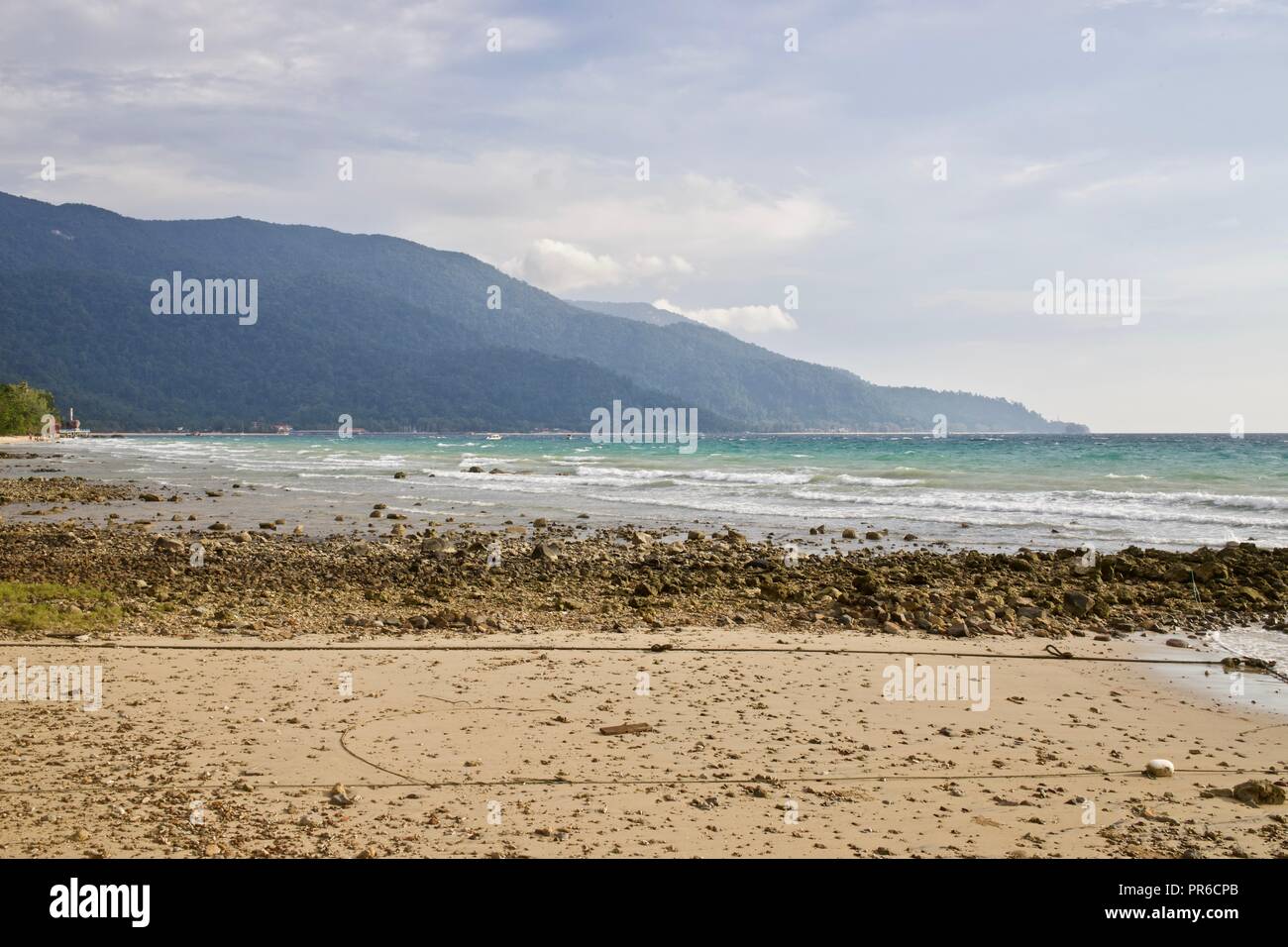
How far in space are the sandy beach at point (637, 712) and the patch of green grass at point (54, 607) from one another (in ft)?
0.20

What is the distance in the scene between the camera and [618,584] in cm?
1325

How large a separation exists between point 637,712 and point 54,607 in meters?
7.07

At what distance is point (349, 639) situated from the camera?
9.58 meters

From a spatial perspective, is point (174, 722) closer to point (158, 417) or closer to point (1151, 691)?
point (1151, 691)

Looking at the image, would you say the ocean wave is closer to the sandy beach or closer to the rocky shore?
the rocky shore

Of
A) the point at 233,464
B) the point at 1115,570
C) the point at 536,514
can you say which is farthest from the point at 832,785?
the point at 233,464

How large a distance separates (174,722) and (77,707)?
868 mm

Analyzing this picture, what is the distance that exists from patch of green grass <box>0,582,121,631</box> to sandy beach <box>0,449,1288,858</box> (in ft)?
0.20

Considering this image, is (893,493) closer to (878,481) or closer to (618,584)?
(878,481)

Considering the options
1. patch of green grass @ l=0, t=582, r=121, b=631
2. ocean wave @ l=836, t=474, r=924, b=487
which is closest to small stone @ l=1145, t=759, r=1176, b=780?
patch of green grass @ l=0, t=582, r=121, b=631
